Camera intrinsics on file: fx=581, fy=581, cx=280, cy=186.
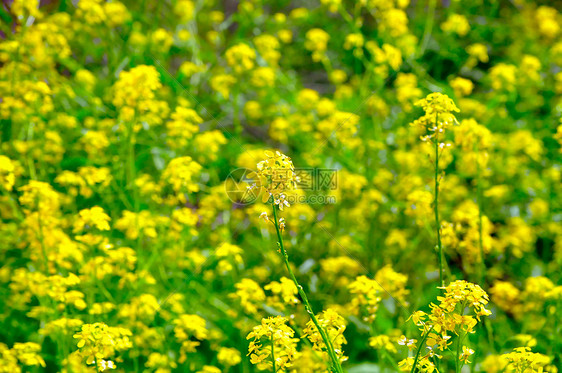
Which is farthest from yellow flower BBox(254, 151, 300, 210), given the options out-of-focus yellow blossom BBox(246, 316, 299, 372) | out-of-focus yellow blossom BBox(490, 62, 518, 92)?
out-of-focus yellow blossom BBox(490, 62, 518, 92)

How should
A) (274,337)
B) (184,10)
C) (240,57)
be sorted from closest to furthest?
(274,337), (240,57), (184,10)

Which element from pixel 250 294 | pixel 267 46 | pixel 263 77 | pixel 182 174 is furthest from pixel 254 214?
pixel 267 46

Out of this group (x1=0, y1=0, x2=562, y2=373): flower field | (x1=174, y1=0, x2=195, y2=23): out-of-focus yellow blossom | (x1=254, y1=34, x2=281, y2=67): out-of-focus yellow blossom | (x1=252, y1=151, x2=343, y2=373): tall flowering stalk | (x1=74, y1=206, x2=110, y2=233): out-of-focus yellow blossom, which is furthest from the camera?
(x1=174, y1=0, x2=195, y2=23): out-of-focus yellow blossom

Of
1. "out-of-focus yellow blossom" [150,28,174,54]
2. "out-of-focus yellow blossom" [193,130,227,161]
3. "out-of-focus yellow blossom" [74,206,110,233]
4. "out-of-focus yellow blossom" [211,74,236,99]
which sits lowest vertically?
"out-of-focus yellow blossom" [74,206,110,233]

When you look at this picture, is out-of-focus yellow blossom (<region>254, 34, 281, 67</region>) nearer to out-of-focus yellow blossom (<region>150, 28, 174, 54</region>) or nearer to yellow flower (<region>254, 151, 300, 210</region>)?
out-of-focus yellow blossom (<region>150, 28, 174, 54</region>)

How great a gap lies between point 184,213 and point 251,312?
1.85 ft

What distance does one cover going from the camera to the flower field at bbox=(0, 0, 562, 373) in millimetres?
1817

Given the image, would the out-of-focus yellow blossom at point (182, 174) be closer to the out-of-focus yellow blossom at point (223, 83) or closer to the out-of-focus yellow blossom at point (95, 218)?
the out-of-focus yellow blossom at point (95, 218)

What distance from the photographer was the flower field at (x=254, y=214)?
182cm

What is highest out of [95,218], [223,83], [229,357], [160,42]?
[160,42]

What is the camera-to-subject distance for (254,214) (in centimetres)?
259

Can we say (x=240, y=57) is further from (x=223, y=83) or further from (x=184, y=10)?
(x=184, y=10)

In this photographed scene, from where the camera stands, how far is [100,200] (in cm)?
262

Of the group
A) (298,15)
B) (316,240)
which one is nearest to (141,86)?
(316,240)
